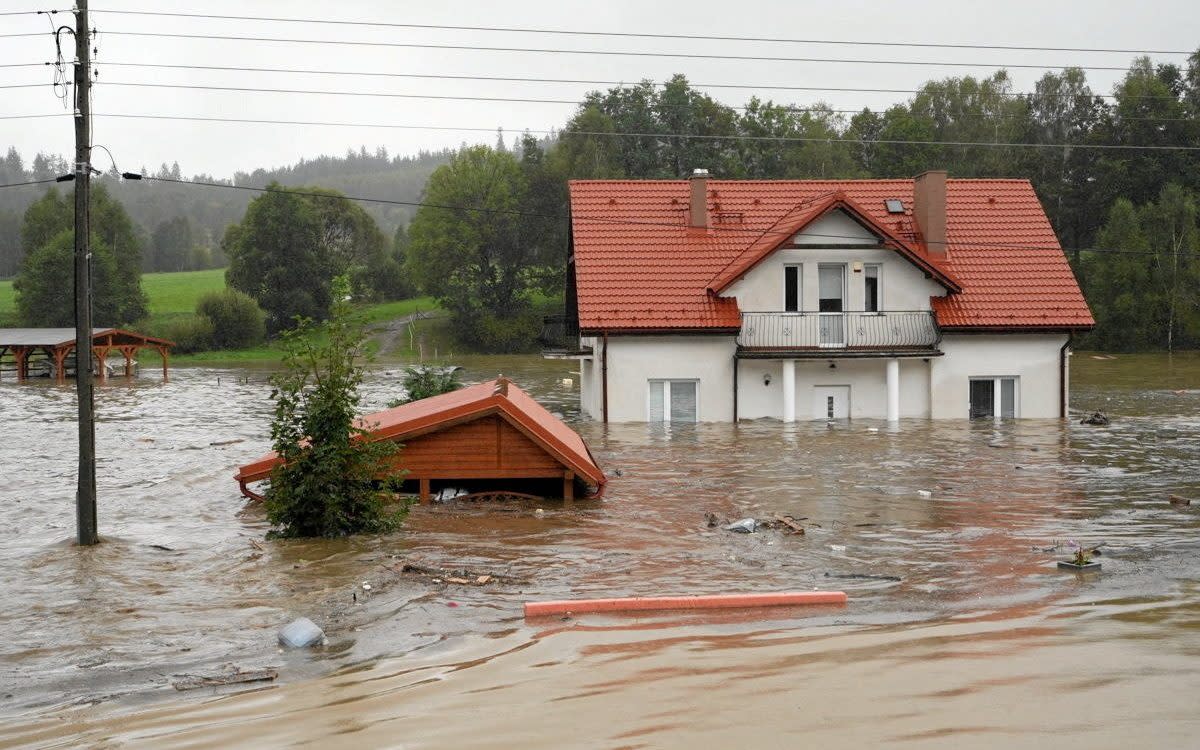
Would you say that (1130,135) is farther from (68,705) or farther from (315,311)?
(68,705)

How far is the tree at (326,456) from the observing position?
1557cm

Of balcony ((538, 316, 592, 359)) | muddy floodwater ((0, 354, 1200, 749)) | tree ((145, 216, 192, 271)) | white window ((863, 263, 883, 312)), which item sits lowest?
muddy floodwater ((0, 354, 1200, 749))

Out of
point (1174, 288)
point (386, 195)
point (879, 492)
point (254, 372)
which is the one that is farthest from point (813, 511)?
point (386, 195)

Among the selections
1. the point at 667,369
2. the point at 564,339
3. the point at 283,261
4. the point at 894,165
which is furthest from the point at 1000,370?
the point at 283,261

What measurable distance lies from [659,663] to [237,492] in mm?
13440

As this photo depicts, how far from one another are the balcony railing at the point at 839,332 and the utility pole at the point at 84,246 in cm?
1999

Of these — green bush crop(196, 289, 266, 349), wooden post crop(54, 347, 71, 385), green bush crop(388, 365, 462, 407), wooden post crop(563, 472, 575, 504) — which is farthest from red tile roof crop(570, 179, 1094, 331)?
green bush crop(196, 289, 266, 349)

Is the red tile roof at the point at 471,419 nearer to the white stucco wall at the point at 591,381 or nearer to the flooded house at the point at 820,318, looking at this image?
the white stucco wall at the point at 591,381

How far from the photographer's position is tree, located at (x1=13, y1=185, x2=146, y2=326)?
90062mm

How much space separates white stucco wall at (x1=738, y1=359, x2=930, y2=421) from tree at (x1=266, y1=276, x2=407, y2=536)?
1812 centimetres

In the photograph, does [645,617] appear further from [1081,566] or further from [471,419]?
[471,419]

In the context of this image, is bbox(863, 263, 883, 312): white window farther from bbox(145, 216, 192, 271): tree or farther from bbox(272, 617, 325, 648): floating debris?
bbox(145, 216, 192, 271): tree

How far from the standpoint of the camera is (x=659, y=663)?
911 centimetres

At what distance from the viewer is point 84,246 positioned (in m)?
15.3
